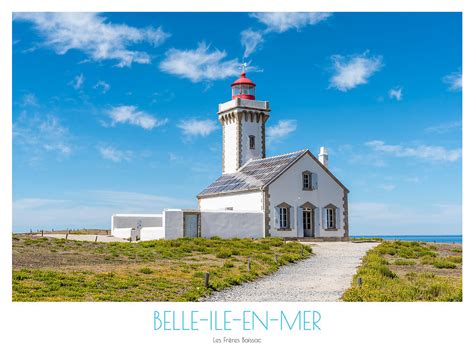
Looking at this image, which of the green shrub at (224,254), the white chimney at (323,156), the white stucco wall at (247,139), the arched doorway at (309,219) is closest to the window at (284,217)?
the arched doorway at (309,219)

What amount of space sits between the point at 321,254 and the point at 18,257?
1312 cm

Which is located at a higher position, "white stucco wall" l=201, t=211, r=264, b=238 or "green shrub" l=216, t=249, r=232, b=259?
"white stucco wall" l=201, t=211, r=264, b=238

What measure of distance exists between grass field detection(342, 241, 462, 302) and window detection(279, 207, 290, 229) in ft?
28.5

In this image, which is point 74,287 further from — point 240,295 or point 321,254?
point 321,254

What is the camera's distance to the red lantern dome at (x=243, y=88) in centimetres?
3988

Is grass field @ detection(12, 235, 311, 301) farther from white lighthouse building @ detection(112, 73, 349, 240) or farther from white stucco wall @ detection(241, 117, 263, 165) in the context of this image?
white stucco wall @ detection(241, 117, 263, 165)

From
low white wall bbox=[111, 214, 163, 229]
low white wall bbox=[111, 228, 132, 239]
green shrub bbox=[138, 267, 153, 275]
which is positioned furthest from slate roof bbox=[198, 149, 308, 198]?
green shrub bbox=[138, 267, 153, 275]

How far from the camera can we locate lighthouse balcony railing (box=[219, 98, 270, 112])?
3897 centimetres

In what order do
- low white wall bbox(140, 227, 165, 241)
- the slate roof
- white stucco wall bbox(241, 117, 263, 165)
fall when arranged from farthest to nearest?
white stucco wall bbox(241, 117, 263, 165) < the slate roof < low white wall bbox(140, 227, 165, 241)

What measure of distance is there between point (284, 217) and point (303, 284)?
17.1 metres

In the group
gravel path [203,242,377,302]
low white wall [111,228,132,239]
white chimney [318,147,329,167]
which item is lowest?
gravel path [203,242,377,302]

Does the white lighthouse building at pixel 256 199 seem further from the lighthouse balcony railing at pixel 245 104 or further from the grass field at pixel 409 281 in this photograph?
the grass field at pixel 409 281

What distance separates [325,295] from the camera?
13586 millimetres
